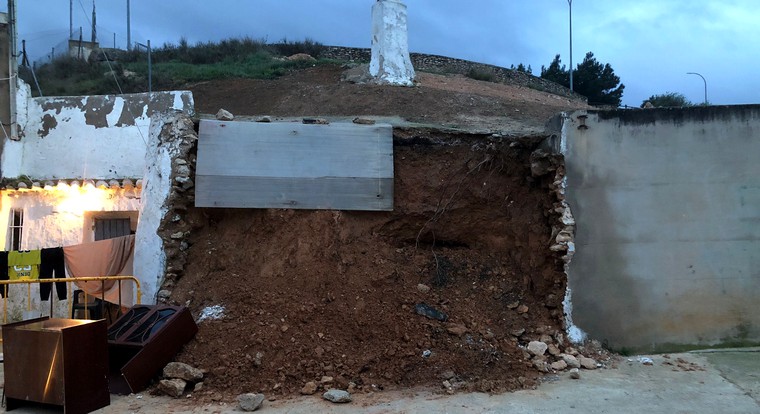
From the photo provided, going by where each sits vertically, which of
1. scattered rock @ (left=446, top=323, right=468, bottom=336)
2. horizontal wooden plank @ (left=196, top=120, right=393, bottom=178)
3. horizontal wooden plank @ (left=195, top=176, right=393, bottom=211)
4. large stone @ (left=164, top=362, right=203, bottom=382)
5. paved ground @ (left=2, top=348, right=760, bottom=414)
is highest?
horizontal wooden plank @ (left=196, top=120, right=393, bottom=178)

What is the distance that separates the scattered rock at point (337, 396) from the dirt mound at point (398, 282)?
307 millimetres

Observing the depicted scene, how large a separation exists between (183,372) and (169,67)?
69.2ft

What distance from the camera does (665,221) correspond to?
23.5 feet

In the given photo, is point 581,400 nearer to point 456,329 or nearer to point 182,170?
point 456,329

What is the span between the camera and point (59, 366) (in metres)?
5.23

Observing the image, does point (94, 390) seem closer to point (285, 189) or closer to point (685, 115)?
point (285, 189)

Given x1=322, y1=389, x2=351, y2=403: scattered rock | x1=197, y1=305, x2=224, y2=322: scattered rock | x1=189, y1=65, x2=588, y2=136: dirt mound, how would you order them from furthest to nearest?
x1=189, y1=65, x2=588, y2=136: dirt mound < x1=197, y1=305, x2=224, y2=322: scattered rock < x1=322, y1=389, x2=351, y2=403: scattered rock

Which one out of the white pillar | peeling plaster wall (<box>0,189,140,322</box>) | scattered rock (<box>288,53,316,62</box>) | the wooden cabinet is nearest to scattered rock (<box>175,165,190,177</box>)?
the wooden cabinet

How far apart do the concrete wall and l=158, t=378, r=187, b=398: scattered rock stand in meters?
4.69

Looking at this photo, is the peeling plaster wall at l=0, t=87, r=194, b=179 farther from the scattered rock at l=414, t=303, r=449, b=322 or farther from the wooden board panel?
the scattered rock at l=414, t=303, r=449, b=322

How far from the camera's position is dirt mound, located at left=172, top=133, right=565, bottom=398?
19.7 feet

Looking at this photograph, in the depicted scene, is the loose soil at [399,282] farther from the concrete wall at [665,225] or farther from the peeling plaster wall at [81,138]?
the peeling plaster wall at [81,138]

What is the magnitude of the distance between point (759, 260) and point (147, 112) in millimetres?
11887

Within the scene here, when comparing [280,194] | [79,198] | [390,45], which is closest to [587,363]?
[280,194]
